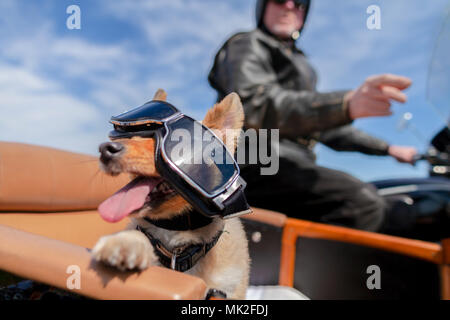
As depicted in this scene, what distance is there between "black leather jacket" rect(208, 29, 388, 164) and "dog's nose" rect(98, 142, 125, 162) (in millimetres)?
1359

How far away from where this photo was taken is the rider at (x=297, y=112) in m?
2.15

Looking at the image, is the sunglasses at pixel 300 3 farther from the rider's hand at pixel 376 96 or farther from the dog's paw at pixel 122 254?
the dog's paw at pixel 122 254

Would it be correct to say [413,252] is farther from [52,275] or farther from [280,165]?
[52,275]

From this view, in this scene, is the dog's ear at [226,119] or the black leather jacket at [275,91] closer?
the dog's ear at [226,119]

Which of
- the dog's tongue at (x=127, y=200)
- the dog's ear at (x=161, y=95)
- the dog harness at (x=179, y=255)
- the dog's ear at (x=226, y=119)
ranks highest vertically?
the dog's ear at (x=161, y=95)

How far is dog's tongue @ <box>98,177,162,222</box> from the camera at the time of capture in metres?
1.00

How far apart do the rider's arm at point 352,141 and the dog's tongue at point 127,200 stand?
2713 mm

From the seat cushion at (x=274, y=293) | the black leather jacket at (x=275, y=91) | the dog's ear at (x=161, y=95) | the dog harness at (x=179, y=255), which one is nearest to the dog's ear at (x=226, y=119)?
the dog's ear at (x=161, y=95)

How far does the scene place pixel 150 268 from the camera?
887 mm

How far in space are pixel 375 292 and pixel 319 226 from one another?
1.83ft

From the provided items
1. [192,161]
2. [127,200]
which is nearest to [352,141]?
[192,161]

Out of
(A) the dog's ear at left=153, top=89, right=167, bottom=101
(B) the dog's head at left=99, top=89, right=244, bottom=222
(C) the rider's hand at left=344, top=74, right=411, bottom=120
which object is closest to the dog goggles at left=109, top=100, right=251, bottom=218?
(B) the dog's head at left=99, top=89, right=244, bottom=222

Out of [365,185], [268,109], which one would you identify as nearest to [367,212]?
[365,185]

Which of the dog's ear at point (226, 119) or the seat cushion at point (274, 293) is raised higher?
the dog's ear at point (226, 119)
